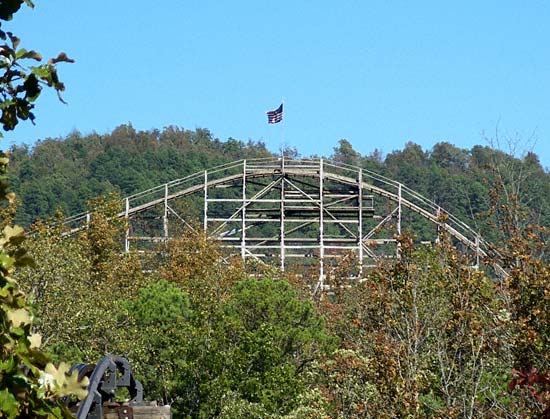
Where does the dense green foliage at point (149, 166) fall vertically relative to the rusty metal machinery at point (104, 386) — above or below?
above

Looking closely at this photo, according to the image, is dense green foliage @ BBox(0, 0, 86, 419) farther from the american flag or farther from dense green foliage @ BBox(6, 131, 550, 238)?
dense green foliage @ BBox(6, 131, 550, 238)

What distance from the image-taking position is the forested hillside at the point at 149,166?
370 feet

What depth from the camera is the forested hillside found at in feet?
370

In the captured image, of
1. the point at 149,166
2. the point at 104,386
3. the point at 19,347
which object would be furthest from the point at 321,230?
the point at 149,166

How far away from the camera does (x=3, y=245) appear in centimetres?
403

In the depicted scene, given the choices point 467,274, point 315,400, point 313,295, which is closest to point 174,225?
point 313,295

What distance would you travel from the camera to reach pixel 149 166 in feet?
426

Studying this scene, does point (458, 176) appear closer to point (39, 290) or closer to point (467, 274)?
point (39, 290)

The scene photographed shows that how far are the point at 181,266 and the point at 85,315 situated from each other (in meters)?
17.3

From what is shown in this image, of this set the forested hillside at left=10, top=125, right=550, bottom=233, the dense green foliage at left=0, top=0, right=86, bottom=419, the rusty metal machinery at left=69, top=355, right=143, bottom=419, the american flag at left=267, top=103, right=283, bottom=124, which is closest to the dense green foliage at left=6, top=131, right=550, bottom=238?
the forested hillside at left=10, top=125, right=550, bottom=233

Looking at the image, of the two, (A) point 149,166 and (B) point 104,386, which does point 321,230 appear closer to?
(B) point 104,386

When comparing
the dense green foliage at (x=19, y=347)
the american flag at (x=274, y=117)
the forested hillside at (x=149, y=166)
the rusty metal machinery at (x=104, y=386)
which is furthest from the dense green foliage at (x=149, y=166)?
the dense green foliage at (x=19, y=347)

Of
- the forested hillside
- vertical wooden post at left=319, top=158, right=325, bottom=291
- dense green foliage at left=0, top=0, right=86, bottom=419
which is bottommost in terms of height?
dense green foliage at left=0, top=0, right=86, bottom=419

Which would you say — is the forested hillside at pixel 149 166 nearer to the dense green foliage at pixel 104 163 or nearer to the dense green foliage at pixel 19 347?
the dense green foliage at pixel 104 163
